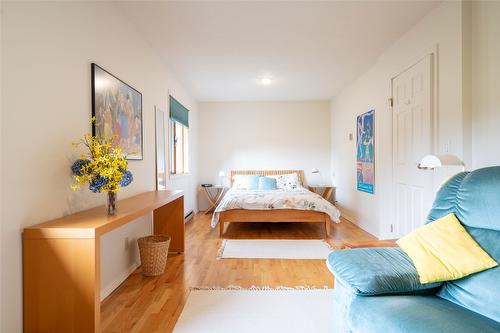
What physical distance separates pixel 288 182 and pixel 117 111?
374 cm

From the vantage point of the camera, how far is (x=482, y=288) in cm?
122

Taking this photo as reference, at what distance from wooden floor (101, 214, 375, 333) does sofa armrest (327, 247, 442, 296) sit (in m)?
1.02

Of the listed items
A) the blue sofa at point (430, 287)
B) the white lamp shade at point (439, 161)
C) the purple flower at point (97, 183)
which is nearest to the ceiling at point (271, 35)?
the white lamp shade at point (439, 161)

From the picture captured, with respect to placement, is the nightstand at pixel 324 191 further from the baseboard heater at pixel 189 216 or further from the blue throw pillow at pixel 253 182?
the baseboard heater at pixel 189 216

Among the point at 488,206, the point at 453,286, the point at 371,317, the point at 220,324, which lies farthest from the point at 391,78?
the point at 220,324

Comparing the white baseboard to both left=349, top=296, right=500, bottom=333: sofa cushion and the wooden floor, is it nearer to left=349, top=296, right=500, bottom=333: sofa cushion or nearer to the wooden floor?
the wooden floor

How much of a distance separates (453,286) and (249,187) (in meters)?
4.17

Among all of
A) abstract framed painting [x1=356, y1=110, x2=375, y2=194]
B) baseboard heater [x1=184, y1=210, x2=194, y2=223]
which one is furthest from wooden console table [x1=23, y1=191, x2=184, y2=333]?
abstract framed painting [x1=356, y1=110, x2=375, y2=194]

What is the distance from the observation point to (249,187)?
17.7 ft

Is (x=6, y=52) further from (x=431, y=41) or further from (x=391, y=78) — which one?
(x=391, y=78)

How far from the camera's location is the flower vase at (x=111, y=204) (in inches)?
69.5

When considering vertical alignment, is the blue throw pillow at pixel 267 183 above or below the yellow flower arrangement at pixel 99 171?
below

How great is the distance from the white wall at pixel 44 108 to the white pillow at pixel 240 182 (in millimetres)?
3075

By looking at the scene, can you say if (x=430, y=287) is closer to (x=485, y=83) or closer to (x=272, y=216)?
(x=485, y=83)
